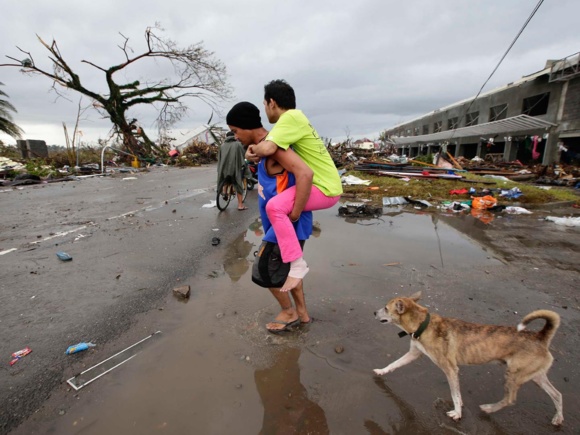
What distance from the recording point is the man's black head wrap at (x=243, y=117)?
235 centimetres

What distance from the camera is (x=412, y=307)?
2158mm

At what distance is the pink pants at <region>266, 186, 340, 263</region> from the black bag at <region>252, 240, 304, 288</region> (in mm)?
133

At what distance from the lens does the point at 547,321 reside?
1806 millimetres

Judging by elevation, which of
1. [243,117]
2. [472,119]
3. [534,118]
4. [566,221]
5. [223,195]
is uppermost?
[472,119]

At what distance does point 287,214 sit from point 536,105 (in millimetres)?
24620

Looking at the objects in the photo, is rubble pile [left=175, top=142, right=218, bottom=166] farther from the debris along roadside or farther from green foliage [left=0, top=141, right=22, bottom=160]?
the debris along roadside

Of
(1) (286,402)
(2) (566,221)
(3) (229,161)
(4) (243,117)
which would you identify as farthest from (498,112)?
(1) (286,402)

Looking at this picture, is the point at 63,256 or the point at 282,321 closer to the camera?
the point at 282,321

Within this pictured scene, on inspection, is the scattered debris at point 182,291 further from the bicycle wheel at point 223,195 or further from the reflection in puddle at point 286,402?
the bicycle wheel at point 223,195

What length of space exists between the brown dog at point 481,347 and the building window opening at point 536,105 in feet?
75.1

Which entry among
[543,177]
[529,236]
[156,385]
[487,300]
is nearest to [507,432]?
[487,300]

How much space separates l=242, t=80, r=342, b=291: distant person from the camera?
2.10m

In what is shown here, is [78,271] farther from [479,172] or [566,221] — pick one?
[479,172]

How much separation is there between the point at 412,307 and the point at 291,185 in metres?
1.26
